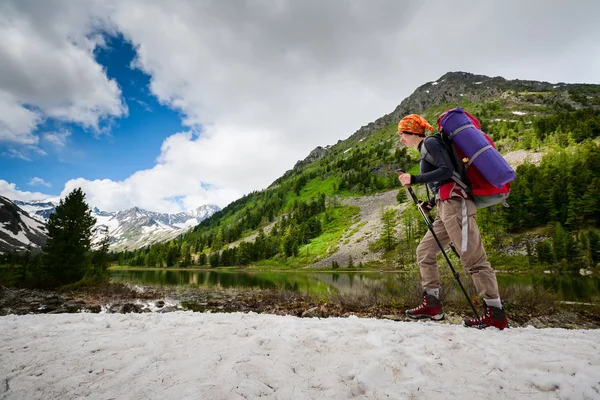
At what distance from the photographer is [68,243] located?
23.0m

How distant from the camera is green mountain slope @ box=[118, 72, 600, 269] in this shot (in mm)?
57312

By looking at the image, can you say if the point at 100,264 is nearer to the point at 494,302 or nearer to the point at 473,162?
the point at 494,302

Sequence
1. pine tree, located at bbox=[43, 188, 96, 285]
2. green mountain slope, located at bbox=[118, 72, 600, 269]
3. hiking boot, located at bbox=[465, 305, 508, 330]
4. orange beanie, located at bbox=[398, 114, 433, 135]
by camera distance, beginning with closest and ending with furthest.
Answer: hiking boot, located at bbox=[465, 305, 508, 330] < orange beanie, located at bbox=[398, 114, 433, 135] < pine tree, located at bbox=[43, 188, 96, 285] < green mountain slope, located at bbox=[118, 72, 600, 269]

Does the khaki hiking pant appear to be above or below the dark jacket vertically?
below

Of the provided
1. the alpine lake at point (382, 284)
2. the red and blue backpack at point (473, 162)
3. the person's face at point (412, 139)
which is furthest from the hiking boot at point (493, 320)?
the alpine lake at point (382, 284)

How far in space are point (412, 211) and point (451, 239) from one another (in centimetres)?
8878

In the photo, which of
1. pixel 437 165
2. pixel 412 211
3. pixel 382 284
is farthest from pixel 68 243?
pixel 412 211

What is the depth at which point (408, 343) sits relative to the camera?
Answer: 3.23 m

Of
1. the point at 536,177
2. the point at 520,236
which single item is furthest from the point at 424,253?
the point at 536,177

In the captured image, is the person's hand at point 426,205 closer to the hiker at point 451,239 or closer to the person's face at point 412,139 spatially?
the hiker at point 451,239

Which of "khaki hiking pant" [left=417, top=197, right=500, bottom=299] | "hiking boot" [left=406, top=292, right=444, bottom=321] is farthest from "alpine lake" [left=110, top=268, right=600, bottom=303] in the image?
"khaki hiking pant" [left=417, top=197, right=500, bottom=299]

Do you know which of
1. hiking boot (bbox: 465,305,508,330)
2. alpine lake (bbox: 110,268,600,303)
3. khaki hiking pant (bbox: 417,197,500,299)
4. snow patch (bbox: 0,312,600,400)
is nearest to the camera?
snow patch (bbox: 0,312,600,400)

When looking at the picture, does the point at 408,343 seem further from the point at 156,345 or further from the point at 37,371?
the point at 37,371

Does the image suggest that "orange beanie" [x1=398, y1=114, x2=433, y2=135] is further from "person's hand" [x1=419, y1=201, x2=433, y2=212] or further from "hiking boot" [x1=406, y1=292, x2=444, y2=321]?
"hiking boot" [x1=406, y1=292, x2=444, y2=321]
